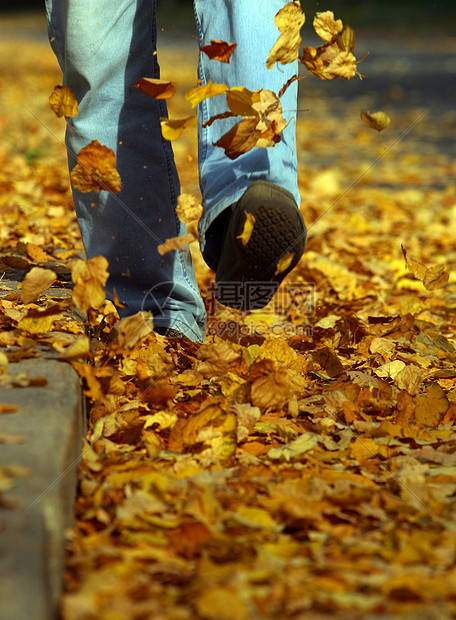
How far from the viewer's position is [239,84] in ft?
5.60

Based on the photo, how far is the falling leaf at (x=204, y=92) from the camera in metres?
1.65

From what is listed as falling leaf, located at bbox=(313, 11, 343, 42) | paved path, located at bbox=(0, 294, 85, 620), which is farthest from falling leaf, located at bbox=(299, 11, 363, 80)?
paved path, located at bbox=(0, 294, 85, 620)

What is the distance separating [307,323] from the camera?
245 centimetres

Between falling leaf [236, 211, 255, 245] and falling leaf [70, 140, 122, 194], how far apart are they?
399mm

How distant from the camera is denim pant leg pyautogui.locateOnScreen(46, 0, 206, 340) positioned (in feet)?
5.82

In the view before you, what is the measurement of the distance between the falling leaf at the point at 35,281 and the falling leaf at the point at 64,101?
461 mm

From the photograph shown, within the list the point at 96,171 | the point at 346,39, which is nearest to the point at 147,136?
the point at 96,171

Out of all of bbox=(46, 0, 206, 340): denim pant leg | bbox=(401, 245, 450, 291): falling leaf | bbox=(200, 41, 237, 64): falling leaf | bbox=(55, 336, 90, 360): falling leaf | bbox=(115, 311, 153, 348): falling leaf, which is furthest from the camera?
bbox=(401, 245, 450, 291): falling leaf

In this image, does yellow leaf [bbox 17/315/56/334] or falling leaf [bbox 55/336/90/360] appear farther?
yellow leaf [bbox 17/315/56/334]

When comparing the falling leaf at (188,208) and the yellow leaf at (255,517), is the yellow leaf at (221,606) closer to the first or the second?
the yellow leaf at (255,517)

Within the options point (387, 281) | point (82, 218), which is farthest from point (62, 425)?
point (387, 281)

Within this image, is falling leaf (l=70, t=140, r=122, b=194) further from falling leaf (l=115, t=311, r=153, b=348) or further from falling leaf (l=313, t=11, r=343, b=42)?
falling leaf (l=313, t=11, r=343, b=42)

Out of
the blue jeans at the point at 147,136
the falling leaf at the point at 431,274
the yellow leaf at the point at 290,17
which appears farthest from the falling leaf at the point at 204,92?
the falling leaf at the point at 431,274

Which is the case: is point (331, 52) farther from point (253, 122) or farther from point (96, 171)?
point (96, 171)
